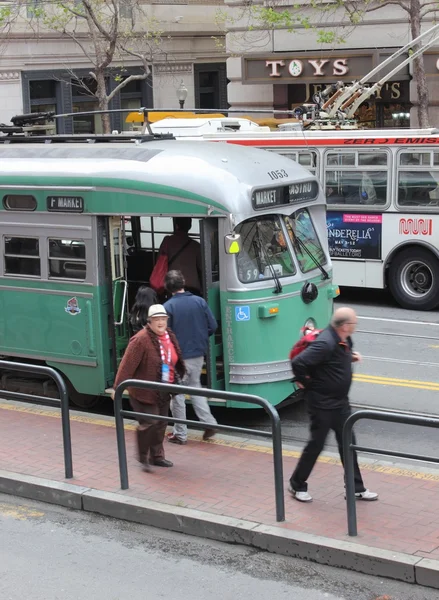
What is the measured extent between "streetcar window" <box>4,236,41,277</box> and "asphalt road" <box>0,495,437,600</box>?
12.2 feet

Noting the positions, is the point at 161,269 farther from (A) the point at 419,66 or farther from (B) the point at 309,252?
(A) the point at 419,66

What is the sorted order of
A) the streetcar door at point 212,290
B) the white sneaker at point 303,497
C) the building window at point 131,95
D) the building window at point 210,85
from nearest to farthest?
the white sneaker at point 303,497
the streetcar door at point 212,290
the building window at point 131,95
the building window at point 210,85

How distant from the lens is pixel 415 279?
57.7 feet

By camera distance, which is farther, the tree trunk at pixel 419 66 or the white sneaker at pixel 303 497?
the tree trunk at pixel 419 66

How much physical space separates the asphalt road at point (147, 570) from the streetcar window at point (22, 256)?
3720mm

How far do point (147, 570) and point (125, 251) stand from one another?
4502 mm

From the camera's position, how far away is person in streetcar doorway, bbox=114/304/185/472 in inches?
353

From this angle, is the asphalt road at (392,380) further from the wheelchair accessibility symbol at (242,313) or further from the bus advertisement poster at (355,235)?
the wheelchair accessibility symbol at (242,313)

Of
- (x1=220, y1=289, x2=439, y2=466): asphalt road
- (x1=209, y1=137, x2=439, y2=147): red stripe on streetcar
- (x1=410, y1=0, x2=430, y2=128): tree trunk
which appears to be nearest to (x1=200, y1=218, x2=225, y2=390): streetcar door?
(x1=220, y1=289, x2=439, y2=466): asphalt road

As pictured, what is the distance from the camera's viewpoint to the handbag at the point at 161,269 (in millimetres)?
11094

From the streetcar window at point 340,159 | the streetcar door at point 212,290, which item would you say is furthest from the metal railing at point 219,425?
the streetcar window at point 340,159

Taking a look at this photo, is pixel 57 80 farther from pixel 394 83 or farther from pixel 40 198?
pixel 40 198

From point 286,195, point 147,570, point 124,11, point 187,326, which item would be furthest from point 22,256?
point 124,11

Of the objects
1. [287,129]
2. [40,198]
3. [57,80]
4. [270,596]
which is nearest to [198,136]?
[287,129]
